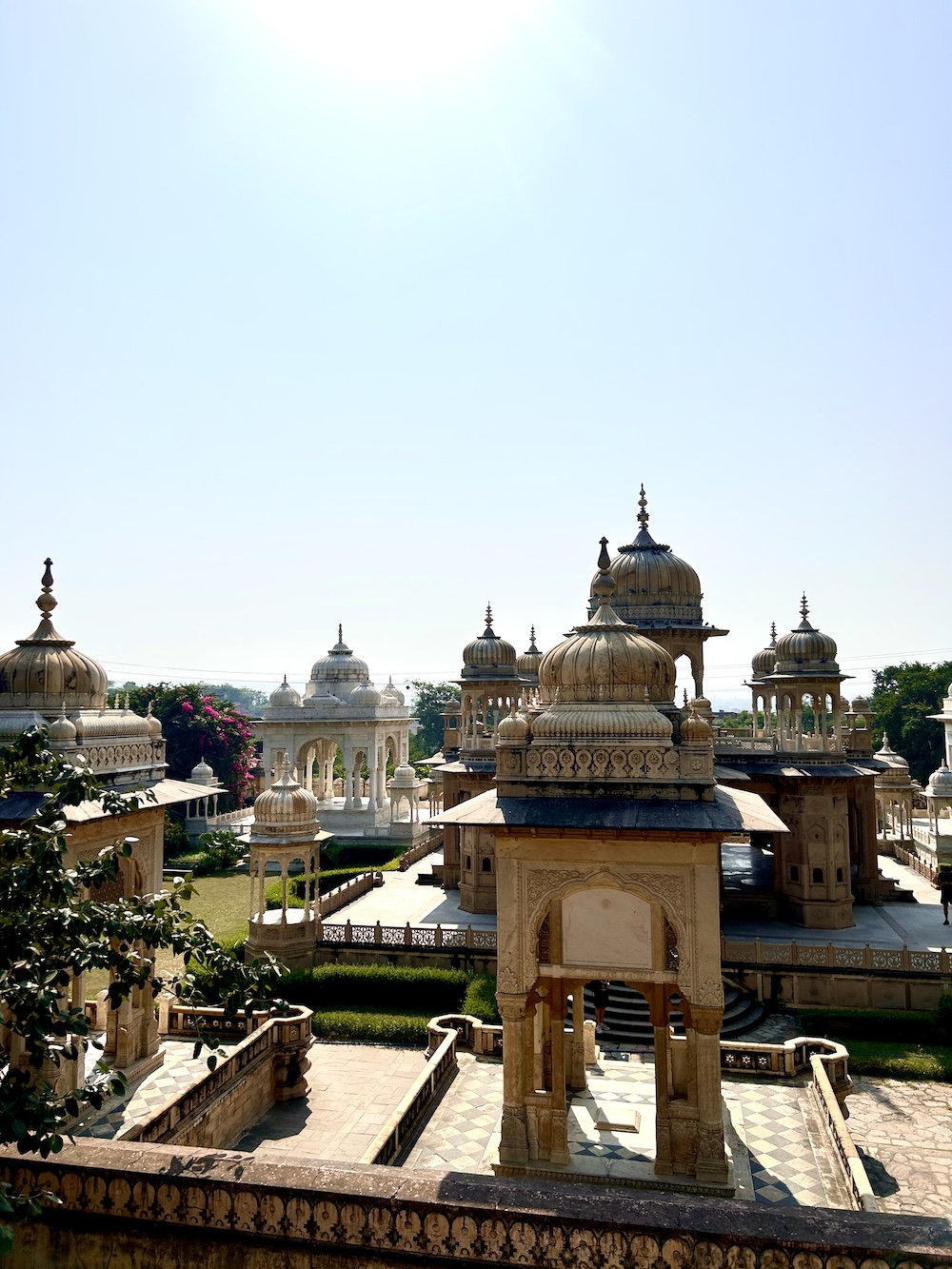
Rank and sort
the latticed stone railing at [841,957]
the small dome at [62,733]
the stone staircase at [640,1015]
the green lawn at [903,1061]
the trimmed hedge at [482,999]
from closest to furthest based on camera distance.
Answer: the small dome at [62,733], the green lawn at [903,1061], the stone staircase at [640,1015], the trimmed hedge at [482,999], the latticed stone railing at [841,957]

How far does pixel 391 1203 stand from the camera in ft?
23.5

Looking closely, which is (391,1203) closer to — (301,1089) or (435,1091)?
(435,1091)

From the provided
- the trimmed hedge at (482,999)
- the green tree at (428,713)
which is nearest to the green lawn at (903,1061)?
the trimmed hedge at (482,999)

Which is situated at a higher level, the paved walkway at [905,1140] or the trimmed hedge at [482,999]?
the trimmed hedge at [482,999]

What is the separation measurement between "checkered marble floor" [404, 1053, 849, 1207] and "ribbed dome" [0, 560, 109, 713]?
973 cm

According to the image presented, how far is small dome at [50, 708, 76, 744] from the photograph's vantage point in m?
14.9

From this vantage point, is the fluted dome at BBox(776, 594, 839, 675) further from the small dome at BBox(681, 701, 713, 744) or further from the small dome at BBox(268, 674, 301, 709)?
the small dome at BBox(268, 674, 301, 709)

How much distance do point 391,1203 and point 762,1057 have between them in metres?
10.6

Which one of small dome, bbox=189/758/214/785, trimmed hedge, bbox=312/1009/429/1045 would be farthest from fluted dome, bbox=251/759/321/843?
small dome, bbox=189/758/214/785

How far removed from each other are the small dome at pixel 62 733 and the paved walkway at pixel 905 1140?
14.5 metres

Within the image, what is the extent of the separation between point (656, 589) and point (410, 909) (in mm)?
13176

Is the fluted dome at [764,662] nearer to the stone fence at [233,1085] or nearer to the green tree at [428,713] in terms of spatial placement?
the stone fence at [233,1085]

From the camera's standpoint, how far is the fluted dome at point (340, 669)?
5206 cm

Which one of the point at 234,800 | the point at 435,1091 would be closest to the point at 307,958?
the point at 435,1091
